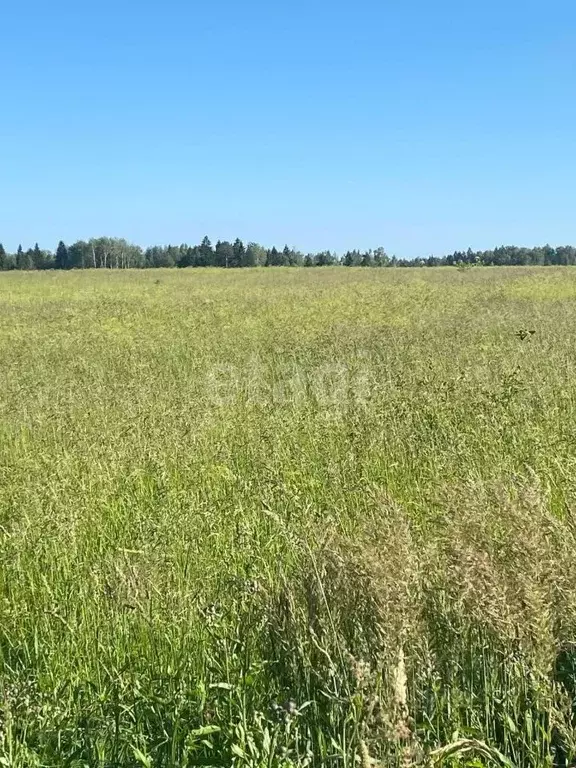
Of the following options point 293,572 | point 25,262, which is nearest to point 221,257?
point 25,262

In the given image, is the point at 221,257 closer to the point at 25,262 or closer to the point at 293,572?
the point at 25,262

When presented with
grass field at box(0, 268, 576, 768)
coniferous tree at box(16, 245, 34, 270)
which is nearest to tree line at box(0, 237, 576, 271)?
coniferous tree at box(16, 245, 34, 270)

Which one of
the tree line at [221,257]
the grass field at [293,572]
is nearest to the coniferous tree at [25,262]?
the tree line at [221,257]

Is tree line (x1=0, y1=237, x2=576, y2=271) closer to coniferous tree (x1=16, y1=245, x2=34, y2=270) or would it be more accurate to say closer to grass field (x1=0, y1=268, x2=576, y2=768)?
coniferous tree (x1=16, y1=245, x2=34, y2=270)

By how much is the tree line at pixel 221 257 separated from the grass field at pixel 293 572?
8967 cm

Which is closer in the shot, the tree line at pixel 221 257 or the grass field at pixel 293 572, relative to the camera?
the grass field at pixel 293 572

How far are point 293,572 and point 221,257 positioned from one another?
97614 mm

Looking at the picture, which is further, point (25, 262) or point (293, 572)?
point (25, 262)

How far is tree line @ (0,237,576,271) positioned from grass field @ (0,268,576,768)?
89.7 metres

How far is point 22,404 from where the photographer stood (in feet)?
27.8

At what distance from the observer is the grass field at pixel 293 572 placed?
2381mm

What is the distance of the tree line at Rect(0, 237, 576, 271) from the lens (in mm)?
99062

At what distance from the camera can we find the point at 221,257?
99.2 meters

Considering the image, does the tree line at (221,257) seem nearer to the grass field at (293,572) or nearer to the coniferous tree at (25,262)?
the coniferous tree at (25,262)
